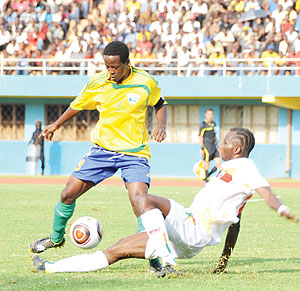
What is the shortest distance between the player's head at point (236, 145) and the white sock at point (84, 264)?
1407 millimetres

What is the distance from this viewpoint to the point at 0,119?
3180 centimetres

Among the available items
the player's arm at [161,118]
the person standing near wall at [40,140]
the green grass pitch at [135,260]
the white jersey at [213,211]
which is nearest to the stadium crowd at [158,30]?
the person standing near wall at [40,140]

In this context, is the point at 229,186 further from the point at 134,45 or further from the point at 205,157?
the point at 134,45

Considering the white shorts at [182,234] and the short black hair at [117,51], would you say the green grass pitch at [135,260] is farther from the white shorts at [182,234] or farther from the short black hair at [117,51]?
the short black hair at [117,51]

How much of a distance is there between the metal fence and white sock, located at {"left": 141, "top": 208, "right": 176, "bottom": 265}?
2037 cm

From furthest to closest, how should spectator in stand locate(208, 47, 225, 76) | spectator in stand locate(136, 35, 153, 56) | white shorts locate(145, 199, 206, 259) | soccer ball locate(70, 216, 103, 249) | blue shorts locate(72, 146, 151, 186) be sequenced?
1. spectator in stand locate(136, 35, 153, 56)
2. spectator in stand locate(208, 47, 225, 76)
3. blue shorts locate(72, 146, 151, 186)
4. soccer ball locate(70, 216, 103, 249)
5. white shorts locate(145, 199, 206, 259)

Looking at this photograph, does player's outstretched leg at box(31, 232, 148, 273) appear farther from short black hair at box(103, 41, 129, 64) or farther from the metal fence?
the metal fence

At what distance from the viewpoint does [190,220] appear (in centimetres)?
653

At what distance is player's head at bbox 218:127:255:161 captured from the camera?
671cm

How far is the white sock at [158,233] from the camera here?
6.33 meters

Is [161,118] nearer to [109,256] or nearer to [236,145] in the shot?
[236,145]

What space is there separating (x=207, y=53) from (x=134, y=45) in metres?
3.00

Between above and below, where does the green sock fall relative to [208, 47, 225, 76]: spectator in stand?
below

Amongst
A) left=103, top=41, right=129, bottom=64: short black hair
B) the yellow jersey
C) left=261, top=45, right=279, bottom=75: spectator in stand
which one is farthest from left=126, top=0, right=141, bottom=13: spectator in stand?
left=103, top=41, right=129, bottom=64: short black hair
